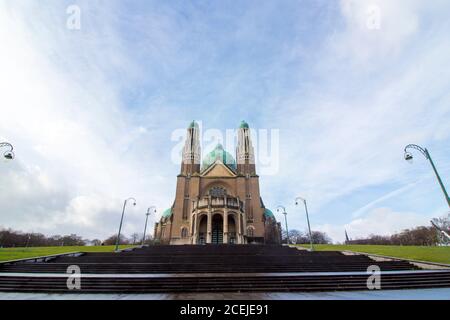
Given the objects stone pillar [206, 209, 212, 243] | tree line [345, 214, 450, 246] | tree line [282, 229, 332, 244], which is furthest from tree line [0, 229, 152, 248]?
tree line [345, 214, 450, 246]

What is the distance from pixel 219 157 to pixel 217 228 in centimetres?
1897

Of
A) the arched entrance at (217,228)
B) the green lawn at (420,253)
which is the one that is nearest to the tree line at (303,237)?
A: the arched entrance at (217,228)

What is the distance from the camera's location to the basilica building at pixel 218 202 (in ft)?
109

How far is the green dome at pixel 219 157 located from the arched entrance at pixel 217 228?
17533mm

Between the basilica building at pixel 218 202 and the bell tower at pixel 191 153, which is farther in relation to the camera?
the bell tower at pixel 191 153

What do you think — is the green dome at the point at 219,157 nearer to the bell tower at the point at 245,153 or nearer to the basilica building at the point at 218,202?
the basilica building at the point at 218,202

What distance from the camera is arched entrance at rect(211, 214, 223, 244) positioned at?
34312mm

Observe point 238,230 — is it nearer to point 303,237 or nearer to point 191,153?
point 191,153

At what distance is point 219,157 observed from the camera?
5000cm

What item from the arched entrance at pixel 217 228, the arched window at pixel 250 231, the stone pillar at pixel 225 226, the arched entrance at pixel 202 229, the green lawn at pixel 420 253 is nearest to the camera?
the green lawn at pixel 420 253

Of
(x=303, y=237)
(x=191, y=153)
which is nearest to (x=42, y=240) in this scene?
(x=191, y=153)

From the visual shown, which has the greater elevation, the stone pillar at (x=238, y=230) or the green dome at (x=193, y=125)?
the green dome at (x=193, y=125)

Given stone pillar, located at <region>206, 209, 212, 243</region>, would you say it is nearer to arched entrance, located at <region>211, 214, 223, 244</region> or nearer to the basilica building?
the basilica building
